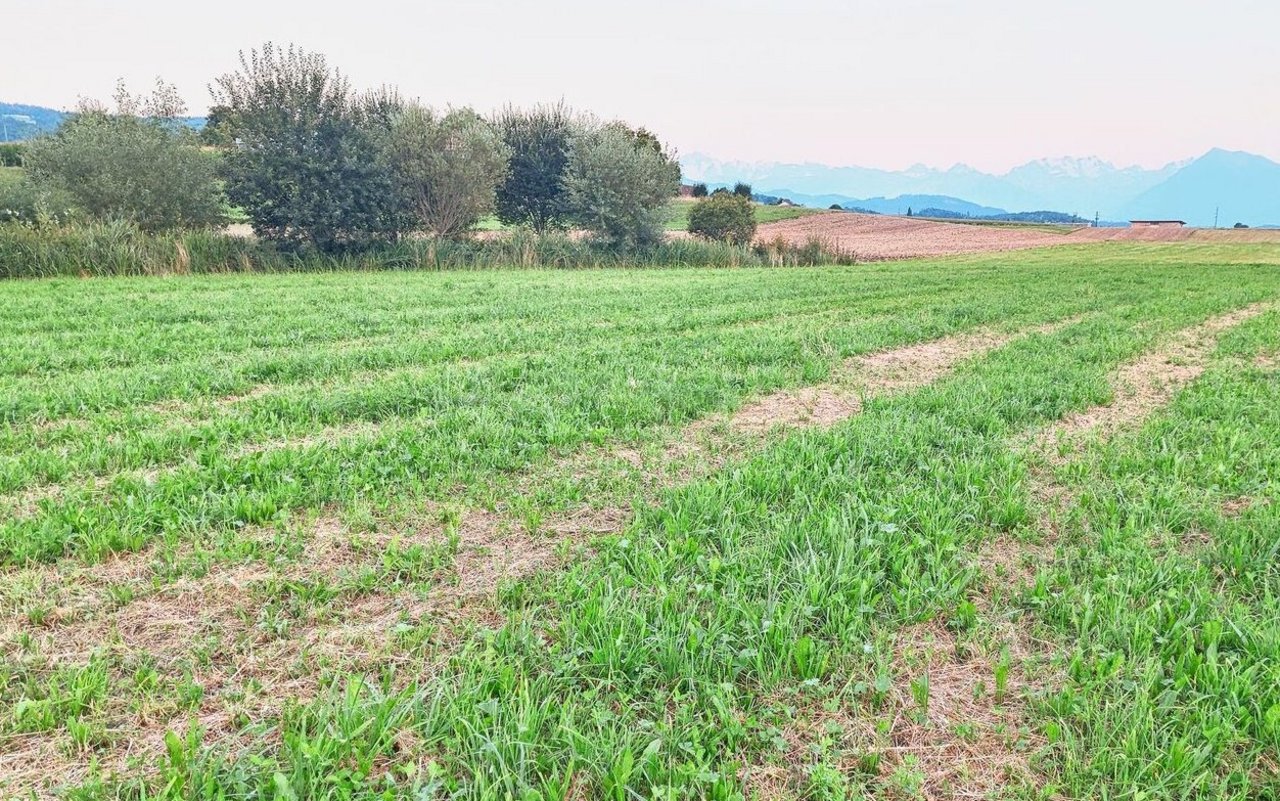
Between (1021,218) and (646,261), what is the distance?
65988mm

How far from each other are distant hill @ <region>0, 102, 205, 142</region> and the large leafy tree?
4059mm

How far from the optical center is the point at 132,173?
18641mm

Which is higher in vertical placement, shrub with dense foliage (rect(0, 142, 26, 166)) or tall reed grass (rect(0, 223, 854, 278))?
shrub with dense foliage (rect(0, 142, 26, 166))

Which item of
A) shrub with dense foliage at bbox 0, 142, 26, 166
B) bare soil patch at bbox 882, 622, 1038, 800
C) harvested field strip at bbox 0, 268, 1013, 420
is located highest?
shrub with dense foliage at bbox 0, 142, 26, 166

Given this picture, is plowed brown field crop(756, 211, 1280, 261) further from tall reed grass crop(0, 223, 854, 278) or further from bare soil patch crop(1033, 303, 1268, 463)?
bare soil patch crop(1033, 303, 1268, 463)

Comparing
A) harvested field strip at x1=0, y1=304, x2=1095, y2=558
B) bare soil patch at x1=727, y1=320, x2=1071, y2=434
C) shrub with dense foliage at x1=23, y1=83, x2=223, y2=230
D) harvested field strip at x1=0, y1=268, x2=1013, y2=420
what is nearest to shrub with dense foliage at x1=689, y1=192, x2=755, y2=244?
shrub with dense foliage at x1=23, y1=83, x2=223, y2=230

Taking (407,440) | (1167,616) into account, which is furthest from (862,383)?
(407,440)

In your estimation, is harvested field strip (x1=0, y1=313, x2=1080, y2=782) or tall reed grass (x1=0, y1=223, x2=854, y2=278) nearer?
harvested field strip (x1=0, y1=313, x2=1080, y2=782)

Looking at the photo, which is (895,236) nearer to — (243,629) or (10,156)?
(243,629)

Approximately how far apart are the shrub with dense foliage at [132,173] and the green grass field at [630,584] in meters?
16.5

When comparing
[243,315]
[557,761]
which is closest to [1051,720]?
[557,761]

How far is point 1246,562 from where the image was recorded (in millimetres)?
2617

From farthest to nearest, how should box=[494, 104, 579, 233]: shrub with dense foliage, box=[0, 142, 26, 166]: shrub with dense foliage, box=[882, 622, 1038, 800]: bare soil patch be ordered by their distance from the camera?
box=[0, 142, 26, 166]: shrub with dense foliage → box=[494, 104, 579, 233]: shrub with dense foliage → box=[882, 622, 1038, 800]: bare soil patch

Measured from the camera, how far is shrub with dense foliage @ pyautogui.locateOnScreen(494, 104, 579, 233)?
1227 inches
